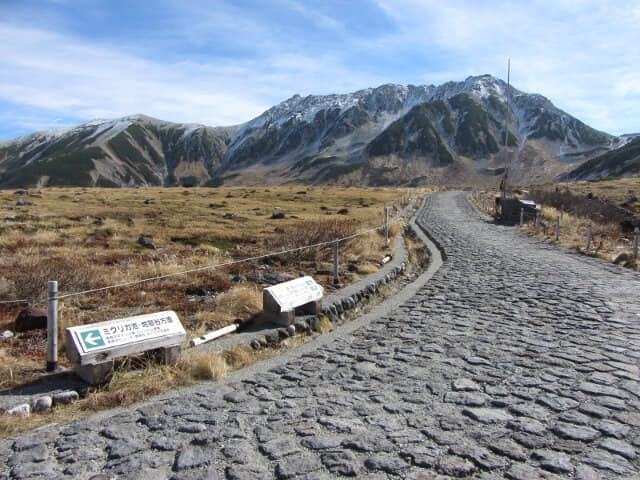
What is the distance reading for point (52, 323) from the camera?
16.4ft

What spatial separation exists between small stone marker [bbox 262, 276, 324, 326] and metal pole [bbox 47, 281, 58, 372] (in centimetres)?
302

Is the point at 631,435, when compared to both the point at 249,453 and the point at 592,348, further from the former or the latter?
the point at 249,453

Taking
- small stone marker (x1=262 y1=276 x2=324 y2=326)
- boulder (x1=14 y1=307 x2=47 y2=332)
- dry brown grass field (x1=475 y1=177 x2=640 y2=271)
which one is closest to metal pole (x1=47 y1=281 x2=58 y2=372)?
boulder (x1=14 y1=307 x2=47 y2=332)

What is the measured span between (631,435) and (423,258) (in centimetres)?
1188

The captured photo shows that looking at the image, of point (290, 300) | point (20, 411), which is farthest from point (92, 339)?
point (290, 300)

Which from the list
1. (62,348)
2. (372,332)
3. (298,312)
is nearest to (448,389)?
(372,332)

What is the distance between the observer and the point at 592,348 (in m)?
5.84

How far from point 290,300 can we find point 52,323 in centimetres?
333

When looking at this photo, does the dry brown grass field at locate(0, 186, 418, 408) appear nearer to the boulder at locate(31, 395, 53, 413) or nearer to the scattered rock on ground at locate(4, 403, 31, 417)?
→ the boulder at locate(31, 395, 53, 413)

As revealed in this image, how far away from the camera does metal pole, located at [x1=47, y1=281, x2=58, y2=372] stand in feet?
16.1

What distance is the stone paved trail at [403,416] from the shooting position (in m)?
3.34

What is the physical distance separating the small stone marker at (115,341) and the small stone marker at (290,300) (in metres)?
1.90

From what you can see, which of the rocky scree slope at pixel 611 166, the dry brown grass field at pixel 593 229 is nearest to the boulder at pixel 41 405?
the dry brown grass field at pixel 593 229

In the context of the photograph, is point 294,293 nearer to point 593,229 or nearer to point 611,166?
point 593,229
